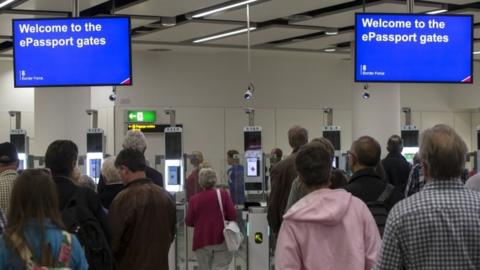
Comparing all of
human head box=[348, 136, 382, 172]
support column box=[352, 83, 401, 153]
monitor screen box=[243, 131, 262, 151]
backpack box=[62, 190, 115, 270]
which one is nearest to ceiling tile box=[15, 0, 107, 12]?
monitor screen box=[243, 131, 262, 151]

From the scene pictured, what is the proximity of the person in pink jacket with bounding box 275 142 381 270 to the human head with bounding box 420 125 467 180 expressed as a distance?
57 cm

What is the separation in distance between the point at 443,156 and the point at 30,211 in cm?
156

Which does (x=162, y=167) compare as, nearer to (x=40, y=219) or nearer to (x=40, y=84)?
(x=40, y=84)

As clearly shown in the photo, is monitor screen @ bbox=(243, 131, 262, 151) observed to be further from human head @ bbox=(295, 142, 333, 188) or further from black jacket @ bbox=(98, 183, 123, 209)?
human head @ bbox=(295, 142, 333, 188)

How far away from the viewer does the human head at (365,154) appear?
423 centimetres

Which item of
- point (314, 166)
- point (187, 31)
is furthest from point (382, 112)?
point (314, 166)

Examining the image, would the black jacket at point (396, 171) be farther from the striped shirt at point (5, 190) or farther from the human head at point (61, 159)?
the human head at point (61, 159)

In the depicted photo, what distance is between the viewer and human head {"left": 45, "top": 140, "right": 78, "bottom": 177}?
427 cm

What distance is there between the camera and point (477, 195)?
2713mm

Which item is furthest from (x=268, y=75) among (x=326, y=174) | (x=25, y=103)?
(x=326, y=174)

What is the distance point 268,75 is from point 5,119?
529cm

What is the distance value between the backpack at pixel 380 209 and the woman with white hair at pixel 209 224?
386cm

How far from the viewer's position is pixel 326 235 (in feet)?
10.4

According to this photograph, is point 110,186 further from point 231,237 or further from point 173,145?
point 173,145
